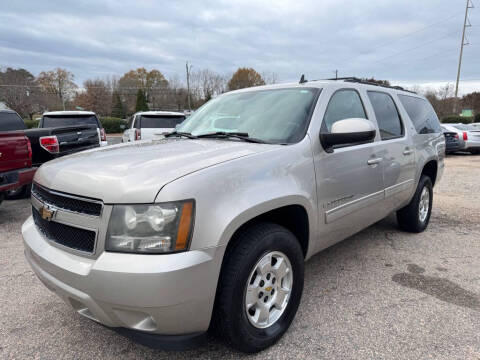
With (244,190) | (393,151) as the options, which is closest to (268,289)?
(244,190)

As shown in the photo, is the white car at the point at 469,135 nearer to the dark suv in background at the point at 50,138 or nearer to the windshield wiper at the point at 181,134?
the dark suv in background at the point at 50,138

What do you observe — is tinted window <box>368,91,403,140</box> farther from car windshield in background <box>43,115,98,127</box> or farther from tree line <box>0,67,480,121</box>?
tree line <box>0,67,480,121</box>

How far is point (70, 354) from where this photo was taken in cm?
225

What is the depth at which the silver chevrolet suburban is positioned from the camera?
174cm

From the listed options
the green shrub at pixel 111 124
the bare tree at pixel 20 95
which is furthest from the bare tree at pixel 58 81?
the green shrub at pixel 111 124

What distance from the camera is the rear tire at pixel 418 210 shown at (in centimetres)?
434

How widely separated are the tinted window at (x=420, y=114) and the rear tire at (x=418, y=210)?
0.66m

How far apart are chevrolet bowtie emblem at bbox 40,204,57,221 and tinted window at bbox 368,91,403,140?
2.97m

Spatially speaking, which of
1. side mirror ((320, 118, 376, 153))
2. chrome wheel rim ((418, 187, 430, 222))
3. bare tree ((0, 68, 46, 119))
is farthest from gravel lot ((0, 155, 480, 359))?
bare tree ((0, 68, 46, 119))

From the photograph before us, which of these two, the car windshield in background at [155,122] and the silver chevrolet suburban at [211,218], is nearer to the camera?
the silver chevrolet suburban at [211,218]

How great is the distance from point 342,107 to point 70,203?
91.8 inches

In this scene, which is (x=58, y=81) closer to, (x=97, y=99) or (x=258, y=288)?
(x=97, y=99)

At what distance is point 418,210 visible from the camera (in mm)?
4410

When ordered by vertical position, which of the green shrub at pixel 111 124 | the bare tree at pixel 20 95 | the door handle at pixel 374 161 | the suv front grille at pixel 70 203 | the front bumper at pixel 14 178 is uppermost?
the bare tree at pixel 20 95
